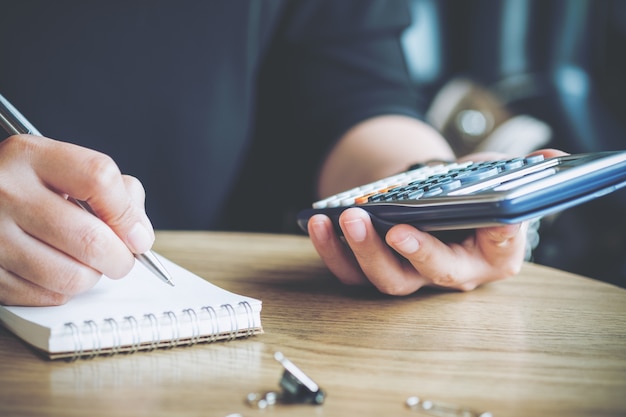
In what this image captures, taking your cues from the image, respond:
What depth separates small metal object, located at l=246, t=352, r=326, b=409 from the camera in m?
0.29

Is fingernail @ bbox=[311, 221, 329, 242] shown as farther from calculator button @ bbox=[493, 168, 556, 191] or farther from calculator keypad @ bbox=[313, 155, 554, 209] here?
calculator button @ bbox=[493, 168, 556, 191]

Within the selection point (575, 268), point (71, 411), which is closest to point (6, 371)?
point (71, 411)

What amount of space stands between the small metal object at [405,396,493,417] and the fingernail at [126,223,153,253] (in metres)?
0.17

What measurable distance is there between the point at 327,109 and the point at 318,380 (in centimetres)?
Answer: 60

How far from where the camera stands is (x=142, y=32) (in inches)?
32.4

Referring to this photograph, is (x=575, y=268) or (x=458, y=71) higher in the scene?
(x=458, y=71)

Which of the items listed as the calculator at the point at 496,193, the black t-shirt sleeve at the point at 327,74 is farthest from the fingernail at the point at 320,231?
the black t-shirt sleeve at the point at 327,74

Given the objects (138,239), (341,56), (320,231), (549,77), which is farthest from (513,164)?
(549,77)

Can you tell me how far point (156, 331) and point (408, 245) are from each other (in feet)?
0.52

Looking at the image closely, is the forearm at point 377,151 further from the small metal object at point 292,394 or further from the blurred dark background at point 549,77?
the blurred dark background at point 549,77

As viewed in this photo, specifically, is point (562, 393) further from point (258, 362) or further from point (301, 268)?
point (301, 268)

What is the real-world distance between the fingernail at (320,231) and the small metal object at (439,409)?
0.18 metres

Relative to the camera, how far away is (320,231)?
0.46 metres

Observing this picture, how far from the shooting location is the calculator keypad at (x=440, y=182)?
398mm
